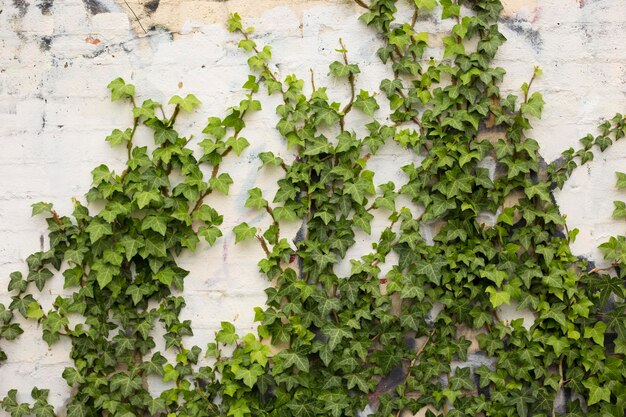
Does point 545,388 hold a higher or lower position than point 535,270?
lower

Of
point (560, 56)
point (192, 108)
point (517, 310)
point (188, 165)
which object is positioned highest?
point (560, 56)

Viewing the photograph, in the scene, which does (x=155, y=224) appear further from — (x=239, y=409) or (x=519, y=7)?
(x=519, y=7)

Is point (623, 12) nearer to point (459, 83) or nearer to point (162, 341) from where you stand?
point (459, 83)

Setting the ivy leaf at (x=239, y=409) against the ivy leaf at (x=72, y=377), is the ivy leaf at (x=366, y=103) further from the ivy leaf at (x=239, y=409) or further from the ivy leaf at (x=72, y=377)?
the ivy leaf at (x=72, y=377)

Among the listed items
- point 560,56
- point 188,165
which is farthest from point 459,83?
point 188,165

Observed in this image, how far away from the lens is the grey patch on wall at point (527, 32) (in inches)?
126

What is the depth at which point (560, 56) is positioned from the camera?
3.20 meters

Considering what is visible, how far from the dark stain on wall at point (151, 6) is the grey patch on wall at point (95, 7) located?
7.4 inches

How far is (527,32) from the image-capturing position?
3207mm

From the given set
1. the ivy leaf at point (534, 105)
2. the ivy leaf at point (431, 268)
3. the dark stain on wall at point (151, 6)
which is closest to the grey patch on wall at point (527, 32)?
the ivy leaf at point (534, 105)

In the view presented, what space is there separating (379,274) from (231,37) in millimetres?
1276

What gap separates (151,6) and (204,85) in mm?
439

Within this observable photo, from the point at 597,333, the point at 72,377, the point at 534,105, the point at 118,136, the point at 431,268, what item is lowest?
the point at 72,377

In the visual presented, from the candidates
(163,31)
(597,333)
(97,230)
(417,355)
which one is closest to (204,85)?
(163,31)
